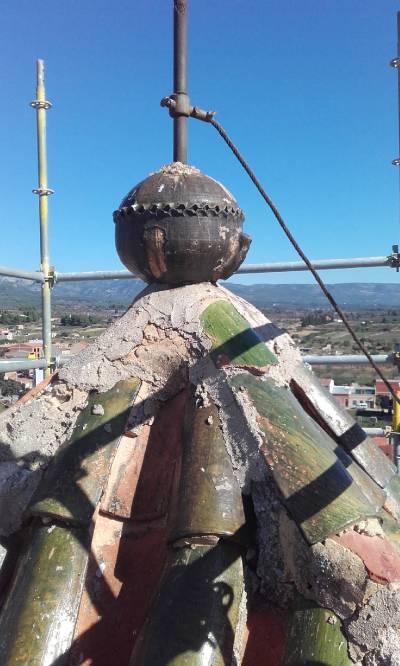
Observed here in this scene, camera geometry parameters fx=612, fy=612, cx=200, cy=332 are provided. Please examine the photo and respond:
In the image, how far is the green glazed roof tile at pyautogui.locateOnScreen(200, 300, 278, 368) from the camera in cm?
257

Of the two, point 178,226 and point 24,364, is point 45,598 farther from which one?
point 24,364

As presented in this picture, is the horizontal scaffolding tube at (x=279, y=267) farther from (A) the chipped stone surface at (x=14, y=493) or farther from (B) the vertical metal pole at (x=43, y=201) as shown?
(A) the chipped stone surface at (x=14, y=493)

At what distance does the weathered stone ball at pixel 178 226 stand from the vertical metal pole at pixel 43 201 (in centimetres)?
215

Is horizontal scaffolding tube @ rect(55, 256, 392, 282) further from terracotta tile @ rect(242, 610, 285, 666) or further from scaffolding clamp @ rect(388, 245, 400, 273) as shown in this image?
terracotta tile @ rect(242, 610, 285, 666)

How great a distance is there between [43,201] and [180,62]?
7.71 ft

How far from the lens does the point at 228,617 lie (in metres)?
2.01

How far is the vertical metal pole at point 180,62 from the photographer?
2.89m

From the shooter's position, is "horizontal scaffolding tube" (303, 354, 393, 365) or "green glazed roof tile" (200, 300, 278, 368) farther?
"horizontal scaffolding tube" (303, 354, 393, 365)

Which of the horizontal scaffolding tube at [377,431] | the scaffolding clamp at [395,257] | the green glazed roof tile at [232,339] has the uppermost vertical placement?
the scaffolding clamp at [395,257]

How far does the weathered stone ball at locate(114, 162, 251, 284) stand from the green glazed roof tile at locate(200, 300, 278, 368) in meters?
0.26

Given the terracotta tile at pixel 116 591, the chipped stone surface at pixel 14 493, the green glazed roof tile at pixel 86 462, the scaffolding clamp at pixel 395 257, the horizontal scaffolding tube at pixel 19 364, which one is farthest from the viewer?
the scaffolding clamp at pixel 395 257

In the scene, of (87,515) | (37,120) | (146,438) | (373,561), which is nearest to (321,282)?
(146,438)

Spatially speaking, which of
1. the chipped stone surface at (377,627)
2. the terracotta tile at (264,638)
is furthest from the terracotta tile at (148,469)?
the chipped stone surface at (377,627)

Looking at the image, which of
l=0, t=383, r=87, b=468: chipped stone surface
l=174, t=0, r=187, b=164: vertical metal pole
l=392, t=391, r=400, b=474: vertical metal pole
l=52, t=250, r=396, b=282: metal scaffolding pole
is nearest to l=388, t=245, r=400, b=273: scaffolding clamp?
→ l=52, t=250, r=396, b=282: metal scaffolding pole
